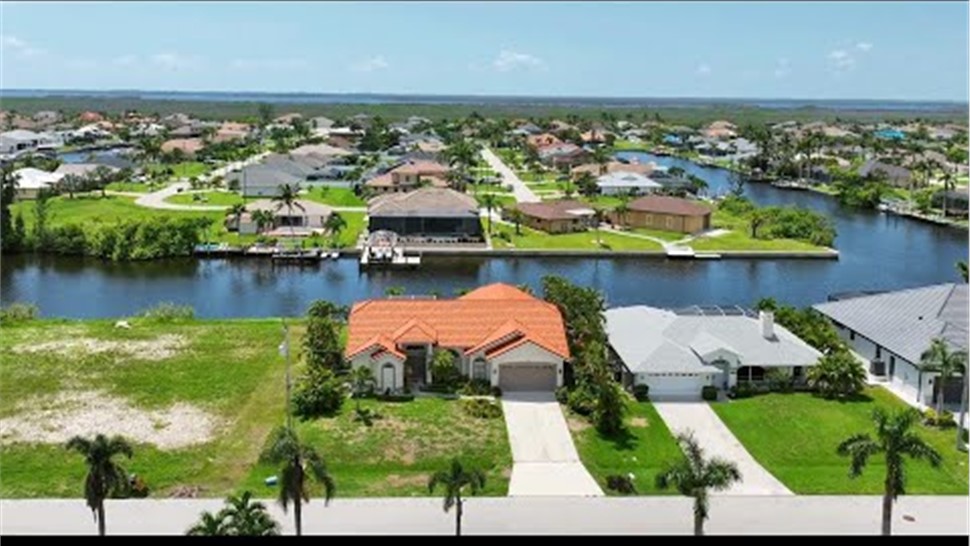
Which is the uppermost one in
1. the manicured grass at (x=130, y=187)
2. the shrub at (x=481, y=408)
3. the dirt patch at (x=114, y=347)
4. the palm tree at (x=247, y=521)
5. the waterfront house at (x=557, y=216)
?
the manicured grass at (x=130, y=187)

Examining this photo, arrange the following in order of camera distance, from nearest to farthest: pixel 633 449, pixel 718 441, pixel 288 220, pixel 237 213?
pixel 633 449
pixel 718 441
pixel 237 213
pixel 288 220

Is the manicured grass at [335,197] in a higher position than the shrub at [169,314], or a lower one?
higher

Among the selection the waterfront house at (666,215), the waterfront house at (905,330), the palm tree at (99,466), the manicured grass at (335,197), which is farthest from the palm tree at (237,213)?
the palm tree at (99,466)

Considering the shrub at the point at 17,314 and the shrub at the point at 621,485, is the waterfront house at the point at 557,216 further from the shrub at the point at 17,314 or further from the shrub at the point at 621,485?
the shrub at the point at 621,485

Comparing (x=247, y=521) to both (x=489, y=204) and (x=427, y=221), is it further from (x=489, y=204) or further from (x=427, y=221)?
(x=489, y=204)

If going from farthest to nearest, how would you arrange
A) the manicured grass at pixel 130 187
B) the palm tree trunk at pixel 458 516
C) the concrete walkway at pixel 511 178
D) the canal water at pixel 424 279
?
the manicured grass at pixel 130 187 → the concrete walkway at pixel 511 178 → the canal water at pixel 424 279 → the palm tree trunk at pixel 458 516

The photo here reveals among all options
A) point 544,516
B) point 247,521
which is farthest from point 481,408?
point 247,521

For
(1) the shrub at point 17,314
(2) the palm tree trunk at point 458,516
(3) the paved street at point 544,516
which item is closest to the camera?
(2) the palm tree trunk at point 458,516
